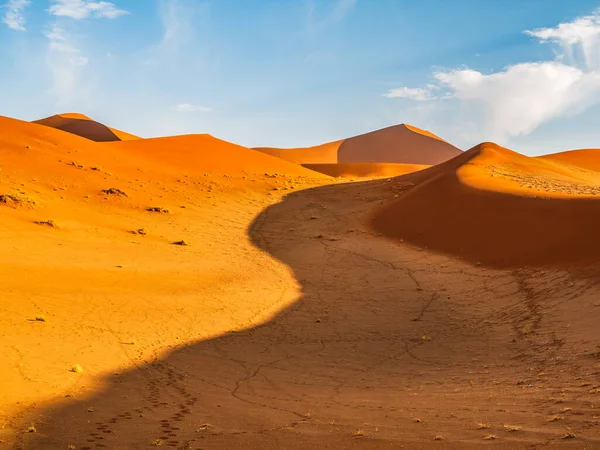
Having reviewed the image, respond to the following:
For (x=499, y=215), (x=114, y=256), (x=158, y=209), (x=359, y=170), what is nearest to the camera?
(x=114, y=256)

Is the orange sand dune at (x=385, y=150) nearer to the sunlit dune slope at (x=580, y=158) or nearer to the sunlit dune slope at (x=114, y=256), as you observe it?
the sunlit dune slope at (x=580, y=158)

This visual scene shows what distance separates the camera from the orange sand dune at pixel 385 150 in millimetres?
109625

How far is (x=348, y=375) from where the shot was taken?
37.5 ft

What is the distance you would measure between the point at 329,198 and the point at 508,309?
21256 mm

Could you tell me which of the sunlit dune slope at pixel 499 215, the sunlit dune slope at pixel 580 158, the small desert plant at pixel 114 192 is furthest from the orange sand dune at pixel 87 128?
the sunlit dune slope at pixel 499 215

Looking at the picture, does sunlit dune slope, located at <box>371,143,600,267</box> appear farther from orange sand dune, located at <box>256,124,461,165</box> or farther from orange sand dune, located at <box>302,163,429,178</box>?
orange sand dune, located at <box>256,124,461,165</box>

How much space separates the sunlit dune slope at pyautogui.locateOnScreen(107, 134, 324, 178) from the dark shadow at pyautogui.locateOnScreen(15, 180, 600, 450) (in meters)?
23.6

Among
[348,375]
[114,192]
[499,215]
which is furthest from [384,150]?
[348,375]

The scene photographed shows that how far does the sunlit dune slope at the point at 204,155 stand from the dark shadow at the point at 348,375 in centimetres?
2362

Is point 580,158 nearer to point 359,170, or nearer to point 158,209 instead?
point 359,170

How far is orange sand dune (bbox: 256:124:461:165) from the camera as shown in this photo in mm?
109625

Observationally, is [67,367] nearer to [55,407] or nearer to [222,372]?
[55,407]

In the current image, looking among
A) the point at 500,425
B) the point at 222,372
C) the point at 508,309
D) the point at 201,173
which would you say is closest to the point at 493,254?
the point at 508,309

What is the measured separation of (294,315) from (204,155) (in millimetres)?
32036
